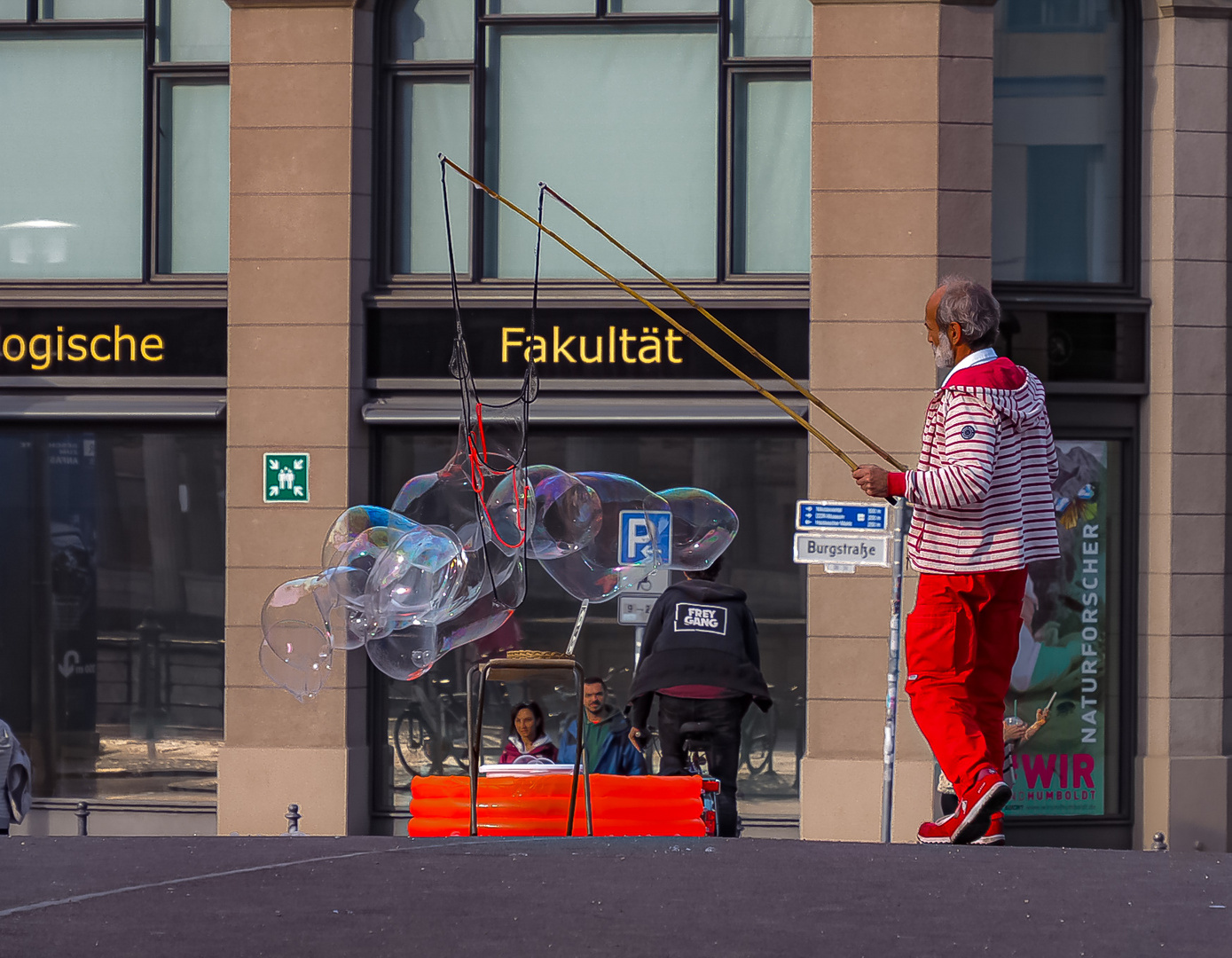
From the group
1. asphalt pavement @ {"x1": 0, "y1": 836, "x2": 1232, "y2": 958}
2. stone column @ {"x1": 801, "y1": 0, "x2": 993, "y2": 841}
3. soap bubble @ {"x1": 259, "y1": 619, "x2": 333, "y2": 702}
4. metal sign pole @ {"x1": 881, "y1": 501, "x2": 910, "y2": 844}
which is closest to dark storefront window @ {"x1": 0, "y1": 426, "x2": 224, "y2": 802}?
soap bubble @ {"x1": 259, "y1": 619, "x2": 333, "y2": 702}

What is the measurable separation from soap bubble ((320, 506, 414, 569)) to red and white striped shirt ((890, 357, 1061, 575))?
14.7 feet

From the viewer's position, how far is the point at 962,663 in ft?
17.3

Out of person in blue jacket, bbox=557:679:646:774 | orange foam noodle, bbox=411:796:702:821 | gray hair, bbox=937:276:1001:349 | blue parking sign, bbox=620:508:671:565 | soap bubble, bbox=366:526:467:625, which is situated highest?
gray hair, bbox=937:276:1001:349

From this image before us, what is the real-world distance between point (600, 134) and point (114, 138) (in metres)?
3.56

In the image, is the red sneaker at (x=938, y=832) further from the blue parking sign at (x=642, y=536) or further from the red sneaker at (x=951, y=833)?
the blue parking sign at (x=642, y=536)

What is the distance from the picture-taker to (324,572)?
9.39 m

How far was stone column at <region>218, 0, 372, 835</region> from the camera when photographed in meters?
11.6

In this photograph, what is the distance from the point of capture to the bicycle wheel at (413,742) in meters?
11.7

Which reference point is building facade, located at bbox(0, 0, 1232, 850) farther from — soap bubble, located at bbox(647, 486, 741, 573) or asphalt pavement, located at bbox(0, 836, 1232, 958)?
asphalt pavement, located at bbox(0, 836, 1232, 958)

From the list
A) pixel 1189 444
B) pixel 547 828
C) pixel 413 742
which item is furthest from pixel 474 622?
pixel 1189 444

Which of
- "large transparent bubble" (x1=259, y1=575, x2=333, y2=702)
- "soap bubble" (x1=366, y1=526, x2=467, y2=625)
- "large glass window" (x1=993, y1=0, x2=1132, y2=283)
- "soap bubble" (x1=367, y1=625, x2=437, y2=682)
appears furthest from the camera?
"large glass window" (x1=993, y1=0, x2=1132, y2=283)

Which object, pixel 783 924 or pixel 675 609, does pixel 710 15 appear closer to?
pixel 675 609

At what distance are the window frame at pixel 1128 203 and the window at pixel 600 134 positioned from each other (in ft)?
5.20

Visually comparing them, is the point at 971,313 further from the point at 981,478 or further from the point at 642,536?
the point at 642,536
